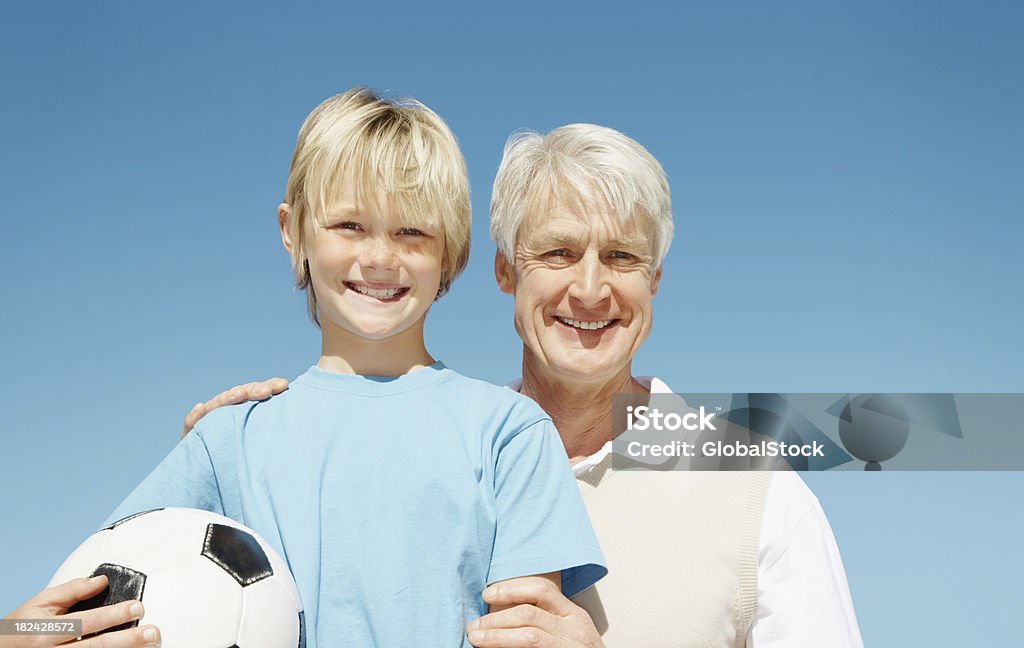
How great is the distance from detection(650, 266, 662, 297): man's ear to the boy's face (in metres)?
1.44

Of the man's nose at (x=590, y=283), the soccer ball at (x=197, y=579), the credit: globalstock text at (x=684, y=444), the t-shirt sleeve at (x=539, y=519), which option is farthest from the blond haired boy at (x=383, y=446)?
the credit: globalstock text at (x=684, y=444)

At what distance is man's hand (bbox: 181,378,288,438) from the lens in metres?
3.89

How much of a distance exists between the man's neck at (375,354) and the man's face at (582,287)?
0.96m

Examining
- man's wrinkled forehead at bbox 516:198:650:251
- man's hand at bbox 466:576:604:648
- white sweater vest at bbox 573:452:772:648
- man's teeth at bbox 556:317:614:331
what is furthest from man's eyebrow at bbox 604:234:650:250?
man's hand at bbox 466:576:604:648

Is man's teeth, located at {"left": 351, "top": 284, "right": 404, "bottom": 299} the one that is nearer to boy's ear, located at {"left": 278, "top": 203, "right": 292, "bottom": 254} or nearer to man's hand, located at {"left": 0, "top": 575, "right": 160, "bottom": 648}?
boy's ear, located at {"left": 278, "top": 203, "right": 292, "bottom": 254}

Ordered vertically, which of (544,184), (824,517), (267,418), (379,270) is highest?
(544,184)

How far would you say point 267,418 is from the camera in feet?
12.4

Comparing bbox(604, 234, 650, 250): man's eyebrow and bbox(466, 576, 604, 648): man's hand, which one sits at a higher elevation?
bbox(604, 234, 650, 250): man's eyebrow

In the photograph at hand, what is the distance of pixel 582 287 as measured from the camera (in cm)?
456

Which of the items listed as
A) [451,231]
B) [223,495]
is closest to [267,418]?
[223,495]

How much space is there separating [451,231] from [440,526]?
46.2 inches

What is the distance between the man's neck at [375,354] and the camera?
382cm

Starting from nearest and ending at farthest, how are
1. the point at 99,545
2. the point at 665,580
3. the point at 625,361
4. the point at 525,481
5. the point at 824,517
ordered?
1. the point at 99,545
2. the point at 525,481
3. the point at 665,580
4. the point at 824,517
5. the point at 625,361

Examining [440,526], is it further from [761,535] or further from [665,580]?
[761,535]
